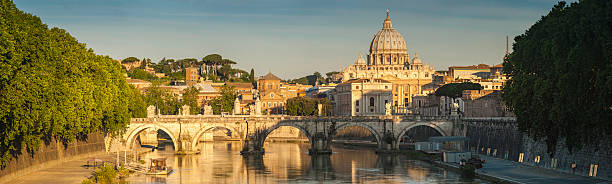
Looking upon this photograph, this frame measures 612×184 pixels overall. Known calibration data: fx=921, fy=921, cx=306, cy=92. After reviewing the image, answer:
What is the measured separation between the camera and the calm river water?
219 feet

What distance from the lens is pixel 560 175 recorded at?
56938mm

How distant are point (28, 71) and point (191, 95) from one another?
363ft

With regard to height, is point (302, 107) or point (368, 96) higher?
point (368, 96)

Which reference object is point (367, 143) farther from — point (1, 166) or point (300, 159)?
point (1, 166)

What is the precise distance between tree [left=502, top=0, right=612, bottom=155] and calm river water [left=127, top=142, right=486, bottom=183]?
367 inches

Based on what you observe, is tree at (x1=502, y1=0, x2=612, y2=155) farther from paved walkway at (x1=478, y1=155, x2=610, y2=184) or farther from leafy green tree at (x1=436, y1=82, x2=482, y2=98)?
leafy green tree at (x1=436, y1=82, x2=482, y2=98)

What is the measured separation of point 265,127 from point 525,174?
4037 centimetres

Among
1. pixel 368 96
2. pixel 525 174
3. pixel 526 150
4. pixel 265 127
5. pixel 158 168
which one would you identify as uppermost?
pixel 368 96

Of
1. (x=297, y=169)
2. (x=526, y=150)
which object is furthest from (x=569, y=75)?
(x=297, y=169)

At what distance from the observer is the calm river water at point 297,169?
6662 cm

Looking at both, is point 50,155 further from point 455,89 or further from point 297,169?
point 455,89

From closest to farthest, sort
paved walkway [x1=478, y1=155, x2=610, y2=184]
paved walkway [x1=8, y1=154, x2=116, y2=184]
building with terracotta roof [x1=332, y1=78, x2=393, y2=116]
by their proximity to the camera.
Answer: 1. paved walkway [x1=8, y1=154, x2=116, y2=184]
2. paved walkway [x1=478, y1=155, x2=610, y2=184]
3. building with terracotta roof [x1=332, y1=78, x2=393, y2=116]

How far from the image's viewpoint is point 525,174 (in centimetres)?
5903

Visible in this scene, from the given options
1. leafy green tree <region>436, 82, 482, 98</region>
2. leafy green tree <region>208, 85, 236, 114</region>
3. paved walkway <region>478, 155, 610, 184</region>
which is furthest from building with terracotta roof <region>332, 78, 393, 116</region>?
paved walkway <region>478, 155, 610, 184</region>
